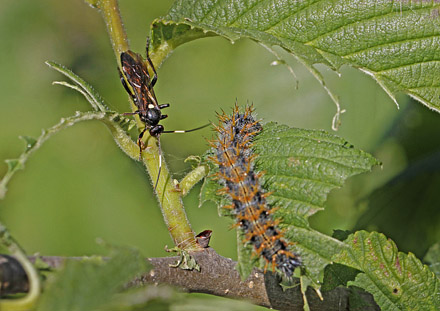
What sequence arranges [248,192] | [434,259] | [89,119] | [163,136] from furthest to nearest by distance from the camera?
1. [163,136]
2. [434,259]
3. [248,192]
4. [89,119]

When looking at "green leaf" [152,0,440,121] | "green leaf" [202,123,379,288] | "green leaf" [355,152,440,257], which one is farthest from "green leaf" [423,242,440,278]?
"green leaf" [202,123,379,288]

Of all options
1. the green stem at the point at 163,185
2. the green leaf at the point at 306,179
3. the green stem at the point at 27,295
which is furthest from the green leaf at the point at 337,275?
the green stem at the point at 27,295

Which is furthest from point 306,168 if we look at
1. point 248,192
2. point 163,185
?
point 163,185

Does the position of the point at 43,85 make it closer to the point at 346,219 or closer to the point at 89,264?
the point at 346,219

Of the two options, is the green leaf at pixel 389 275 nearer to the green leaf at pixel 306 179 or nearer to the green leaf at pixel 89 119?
the green leaf at pixel 306 179

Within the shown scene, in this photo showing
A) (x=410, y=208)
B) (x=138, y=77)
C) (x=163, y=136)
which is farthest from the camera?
(x=163, y=136)

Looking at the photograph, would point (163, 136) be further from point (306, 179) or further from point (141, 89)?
point (306, 179)

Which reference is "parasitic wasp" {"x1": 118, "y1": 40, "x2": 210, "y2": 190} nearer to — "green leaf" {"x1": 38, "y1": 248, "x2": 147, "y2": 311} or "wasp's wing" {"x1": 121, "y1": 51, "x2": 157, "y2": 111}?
"wasp's wing" {"x1": 121, "y1": 51, "x2": 157, "y2": 111}
